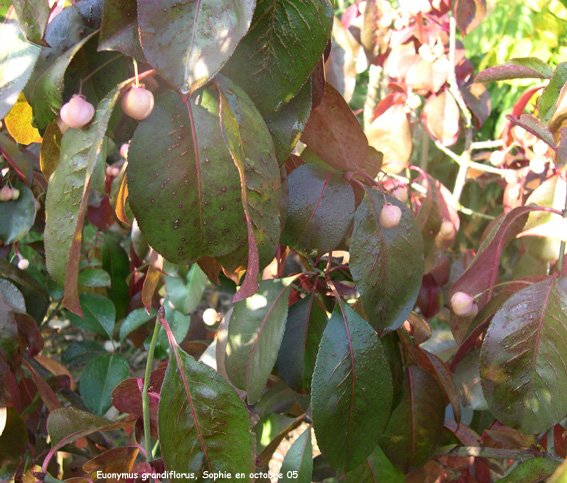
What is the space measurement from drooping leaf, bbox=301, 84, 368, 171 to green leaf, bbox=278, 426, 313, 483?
1.55 ft

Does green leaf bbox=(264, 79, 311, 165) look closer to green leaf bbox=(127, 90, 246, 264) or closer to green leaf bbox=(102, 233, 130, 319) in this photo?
green leaf bbox=(127, 90, 246, 264)

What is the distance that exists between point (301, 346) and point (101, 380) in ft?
2.09

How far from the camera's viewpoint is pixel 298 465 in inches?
32.4

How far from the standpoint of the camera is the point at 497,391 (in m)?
0.67

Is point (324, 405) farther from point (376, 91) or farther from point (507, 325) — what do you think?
point (376, 91)

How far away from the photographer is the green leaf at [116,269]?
1.34 metres

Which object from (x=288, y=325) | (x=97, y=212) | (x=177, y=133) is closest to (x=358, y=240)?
(x=288, y=325)

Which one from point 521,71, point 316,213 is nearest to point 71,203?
point 316,213

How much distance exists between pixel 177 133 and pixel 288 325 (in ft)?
1.22

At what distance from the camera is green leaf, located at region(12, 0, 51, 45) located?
0.45 meters

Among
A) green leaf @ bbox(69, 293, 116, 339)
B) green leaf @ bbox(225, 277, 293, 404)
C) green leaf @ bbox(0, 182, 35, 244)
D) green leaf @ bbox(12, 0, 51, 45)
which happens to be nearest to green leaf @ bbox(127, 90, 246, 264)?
green leaf @ bbox(12, 0, 51, 45)

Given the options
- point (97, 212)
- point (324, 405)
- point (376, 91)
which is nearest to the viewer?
point (324, 405)

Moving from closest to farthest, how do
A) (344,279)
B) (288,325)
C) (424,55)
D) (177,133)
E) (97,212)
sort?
(177,133) → (288,325) → (344,279) → (424,55) → (97,212)

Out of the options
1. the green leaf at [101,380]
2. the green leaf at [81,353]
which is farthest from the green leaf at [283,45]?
the green leaf at [81,353]
